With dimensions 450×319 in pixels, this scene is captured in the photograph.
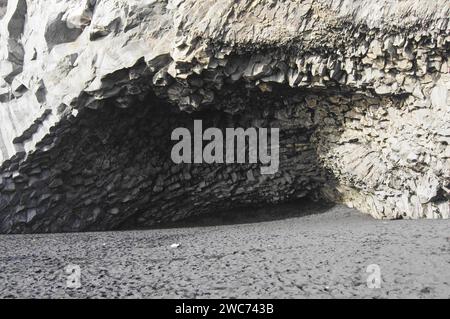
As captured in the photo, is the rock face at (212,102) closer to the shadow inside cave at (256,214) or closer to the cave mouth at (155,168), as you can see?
the cave mouth at (155,168)

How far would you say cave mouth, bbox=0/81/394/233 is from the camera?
6.43 meters

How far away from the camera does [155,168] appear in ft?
23.9

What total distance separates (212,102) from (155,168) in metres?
1.76

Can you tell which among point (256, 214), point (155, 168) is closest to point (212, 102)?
point (155, 168)

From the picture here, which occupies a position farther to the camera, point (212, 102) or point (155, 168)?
point (155, 168)

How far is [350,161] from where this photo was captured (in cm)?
670

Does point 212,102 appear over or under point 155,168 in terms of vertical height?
Result: over

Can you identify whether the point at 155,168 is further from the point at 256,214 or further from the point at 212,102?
the point at 256,214

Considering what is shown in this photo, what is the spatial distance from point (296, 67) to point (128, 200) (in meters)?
3.81

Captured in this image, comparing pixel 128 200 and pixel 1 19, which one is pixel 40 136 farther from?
pixel 1 19

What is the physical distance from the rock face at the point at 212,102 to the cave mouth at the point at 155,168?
0.02m

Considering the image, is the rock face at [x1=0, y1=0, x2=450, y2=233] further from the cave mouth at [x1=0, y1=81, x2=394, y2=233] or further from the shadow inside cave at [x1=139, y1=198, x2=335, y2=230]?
the shadow inside cave at [x1=139, y1=198, x2=335, y2=230]

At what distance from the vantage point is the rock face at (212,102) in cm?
525

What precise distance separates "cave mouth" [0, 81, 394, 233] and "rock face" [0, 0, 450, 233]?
2 cm
